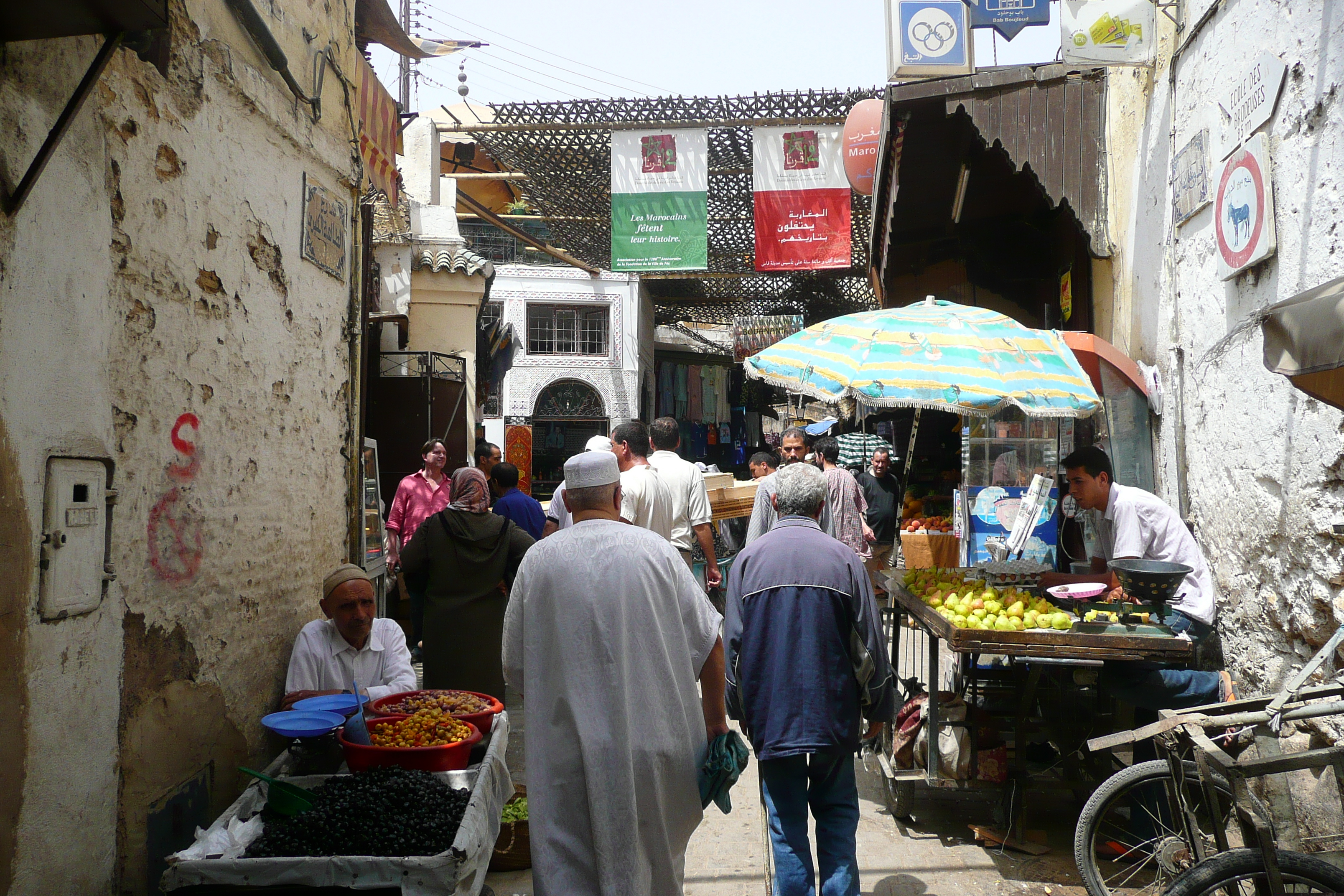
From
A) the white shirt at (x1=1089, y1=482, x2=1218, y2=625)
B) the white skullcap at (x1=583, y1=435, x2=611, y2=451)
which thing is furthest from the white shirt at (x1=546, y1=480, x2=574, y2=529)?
the white shirt at (x1=1089, y1=482, x2=1218, y2=625)

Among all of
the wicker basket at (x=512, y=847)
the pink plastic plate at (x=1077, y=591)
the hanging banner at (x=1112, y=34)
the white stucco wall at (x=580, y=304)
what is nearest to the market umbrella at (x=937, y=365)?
the pink plastic plate at (x=1077, y=591)

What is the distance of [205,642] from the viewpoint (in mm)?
3277

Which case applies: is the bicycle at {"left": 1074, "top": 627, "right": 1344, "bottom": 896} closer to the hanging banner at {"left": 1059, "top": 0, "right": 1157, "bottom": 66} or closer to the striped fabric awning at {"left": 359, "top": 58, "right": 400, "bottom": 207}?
the hanging banner at {"left": 1059, "top": 0, "right": 1157, "bottom": 66}

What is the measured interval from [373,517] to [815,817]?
432 centimetres

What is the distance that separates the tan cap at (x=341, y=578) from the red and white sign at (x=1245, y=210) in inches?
170

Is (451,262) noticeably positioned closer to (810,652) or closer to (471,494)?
(471,494)

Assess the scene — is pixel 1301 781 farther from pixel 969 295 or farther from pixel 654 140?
pixel 654 140

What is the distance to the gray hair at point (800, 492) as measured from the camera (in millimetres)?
3586

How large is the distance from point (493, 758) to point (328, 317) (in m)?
2.40

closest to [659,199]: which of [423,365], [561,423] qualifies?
[423,365]

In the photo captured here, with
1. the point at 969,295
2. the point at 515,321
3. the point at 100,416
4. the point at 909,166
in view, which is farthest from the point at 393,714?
the point at 515,321

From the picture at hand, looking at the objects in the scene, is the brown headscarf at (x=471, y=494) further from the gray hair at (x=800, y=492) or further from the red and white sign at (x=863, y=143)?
the red and white sign at (x=863, y=143)

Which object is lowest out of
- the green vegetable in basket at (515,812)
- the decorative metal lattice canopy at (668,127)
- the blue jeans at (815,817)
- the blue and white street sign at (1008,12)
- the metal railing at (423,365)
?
the green vegetable in basket at (515,812)

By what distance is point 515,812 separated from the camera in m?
4.03
